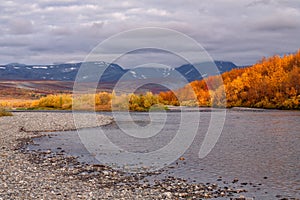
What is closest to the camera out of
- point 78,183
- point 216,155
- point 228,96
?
point 78,183

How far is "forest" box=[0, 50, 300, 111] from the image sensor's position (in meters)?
106

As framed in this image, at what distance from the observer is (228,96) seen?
13100cm

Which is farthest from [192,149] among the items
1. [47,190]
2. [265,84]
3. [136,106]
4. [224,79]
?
[224,79]

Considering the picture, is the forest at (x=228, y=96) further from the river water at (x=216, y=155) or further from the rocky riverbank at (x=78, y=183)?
the rocky riverbank at (x=78, y=183)

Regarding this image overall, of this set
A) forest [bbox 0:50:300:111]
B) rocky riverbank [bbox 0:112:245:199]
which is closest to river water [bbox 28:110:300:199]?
rocky riverbank [bbox 0:112:245:199]

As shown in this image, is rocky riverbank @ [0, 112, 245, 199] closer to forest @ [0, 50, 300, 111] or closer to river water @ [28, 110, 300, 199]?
river water @ [28, 110, 300, 199]

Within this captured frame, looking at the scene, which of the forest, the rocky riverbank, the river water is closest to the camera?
the rocky riverbank

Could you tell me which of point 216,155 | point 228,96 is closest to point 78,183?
point 216,155

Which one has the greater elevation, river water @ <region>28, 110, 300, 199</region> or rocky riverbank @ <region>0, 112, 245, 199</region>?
rocky riverbank @ <region>0, 112, 245, 199</region>

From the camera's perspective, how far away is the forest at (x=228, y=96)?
10650cm

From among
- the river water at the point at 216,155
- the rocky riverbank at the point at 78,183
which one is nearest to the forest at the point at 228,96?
the river water at the point at 216,155

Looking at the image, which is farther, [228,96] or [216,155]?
[228,96]

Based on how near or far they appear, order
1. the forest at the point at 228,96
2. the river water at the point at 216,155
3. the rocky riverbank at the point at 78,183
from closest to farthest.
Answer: the rocky riverbank at the point at 78,183 < the river water at the point at 216,155 < the forest at the point at 228,96

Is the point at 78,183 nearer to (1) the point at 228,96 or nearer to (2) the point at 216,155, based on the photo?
(2) the point at 216,155
